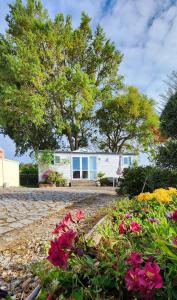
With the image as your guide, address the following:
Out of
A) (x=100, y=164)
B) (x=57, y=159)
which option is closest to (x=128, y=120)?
(x=100, y=164)

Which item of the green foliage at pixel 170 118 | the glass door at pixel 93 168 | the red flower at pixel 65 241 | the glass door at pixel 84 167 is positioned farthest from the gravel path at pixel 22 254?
the glass door at pixel 93 168

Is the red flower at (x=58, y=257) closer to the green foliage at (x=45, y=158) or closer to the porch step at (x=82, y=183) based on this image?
the porch step at (x=82, y=183)

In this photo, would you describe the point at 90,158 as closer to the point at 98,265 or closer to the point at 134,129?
the point at 134,129

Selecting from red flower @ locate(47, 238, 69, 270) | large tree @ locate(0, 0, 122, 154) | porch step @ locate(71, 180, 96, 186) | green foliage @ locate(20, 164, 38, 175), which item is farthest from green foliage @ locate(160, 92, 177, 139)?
green foliage @ locate(20, 164, 38, 175)

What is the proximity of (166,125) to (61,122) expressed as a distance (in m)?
16.7

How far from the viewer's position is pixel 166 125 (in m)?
8.12

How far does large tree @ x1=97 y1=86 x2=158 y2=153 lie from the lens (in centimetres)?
2711

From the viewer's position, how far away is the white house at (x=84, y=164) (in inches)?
923

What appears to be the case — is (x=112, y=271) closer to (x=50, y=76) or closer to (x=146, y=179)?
(x=146, y=179)

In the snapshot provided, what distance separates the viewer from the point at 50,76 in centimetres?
2481

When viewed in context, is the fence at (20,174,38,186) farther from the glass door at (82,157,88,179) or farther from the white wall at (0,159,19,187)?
the glass door at (82,157,88,179)

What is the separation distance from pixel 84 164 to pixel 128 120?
7023 mm

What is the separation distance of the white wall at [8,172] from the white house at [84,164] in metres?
2.09

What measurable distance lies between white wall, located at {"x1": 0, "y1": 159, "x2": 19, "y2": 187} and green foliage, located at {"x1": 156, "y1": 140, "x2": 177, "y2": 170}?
13194 mm
